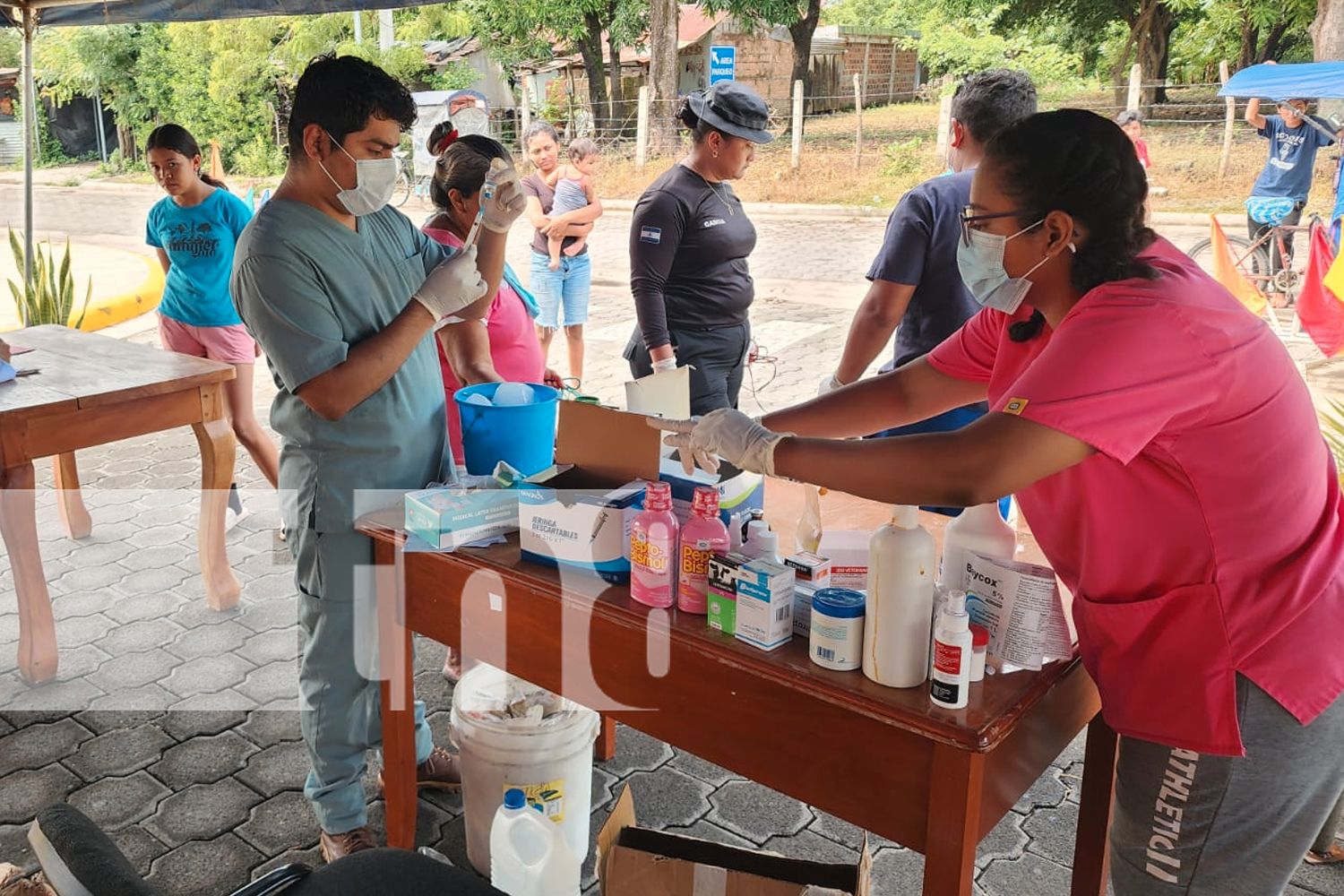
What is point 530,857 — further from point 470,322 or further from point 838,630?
point 470,322

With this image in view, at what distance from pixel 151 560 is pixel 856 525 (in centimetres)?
307

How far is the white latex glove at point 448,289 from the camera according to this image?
7.10ft

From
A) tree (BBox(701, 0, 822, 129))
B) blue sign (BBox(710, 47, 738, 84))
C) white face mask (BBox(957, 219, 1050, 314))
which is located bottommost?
white face mask (BBox(957, 219, 1050, 314))

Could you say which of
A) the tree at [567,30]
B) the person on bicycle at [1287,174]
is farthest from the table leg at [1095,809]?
the tree at [567,30]

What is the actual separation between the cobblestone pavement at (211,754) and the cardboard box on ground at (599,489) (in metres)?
0.95

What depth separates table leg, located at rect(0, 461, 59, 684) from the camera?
3.09m

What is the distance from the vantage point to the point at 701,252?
3.48 m

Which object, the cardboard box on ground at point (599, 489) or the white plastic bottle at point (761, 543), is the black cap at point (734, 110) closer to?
the cardboard box on ground at point (599, 489)

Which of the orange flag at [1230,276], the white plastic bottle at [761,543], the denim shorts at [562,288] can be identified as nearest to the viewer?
the white plastic bottle at [761,543]

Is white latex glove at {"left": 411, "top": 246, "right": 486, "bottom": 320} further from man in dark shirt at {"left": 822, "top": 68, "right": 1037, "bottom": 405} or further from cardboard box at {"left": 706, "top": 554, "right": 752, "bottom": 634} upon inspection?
man in dark shirt at {"left": 822, "top": 68, "right": 1037, "bottom": 405}

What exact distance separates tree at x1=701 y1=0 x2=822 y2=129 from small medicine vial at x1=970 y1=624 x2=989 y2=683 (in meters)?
14.9

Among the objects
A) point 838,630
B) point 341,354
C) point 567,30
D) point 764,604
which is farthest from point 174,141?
point 567,30

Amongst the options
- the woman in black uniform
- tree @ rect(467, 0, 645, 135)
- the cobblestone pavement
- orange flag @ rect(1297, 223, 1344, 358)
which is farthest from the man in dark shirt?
tree @ rect(467, 0, 645, 135)

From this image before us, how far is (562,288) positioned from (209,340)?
2.59 m
